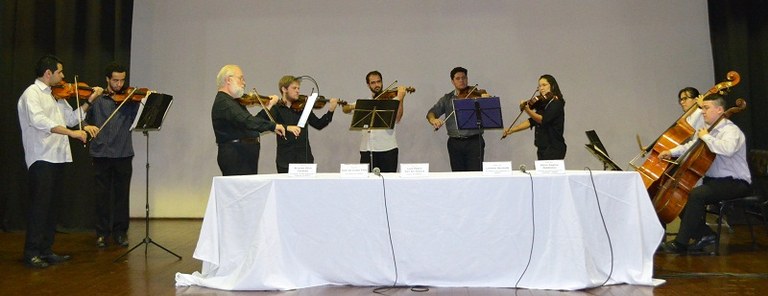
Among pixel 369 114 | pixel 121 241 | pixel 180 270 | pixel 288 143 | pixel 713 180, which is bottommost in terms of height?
pixel 180 270

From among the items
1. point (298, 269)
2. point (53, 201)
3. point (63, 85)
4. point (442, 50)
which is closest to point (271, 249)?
point (298, 269)

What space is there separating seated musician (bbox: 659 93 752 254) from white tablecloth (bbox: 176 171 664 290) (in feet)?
4.05

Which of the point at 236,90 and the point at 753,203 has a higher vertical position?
the point at 236,90

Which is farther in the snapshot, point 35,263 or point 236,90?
point 35,263

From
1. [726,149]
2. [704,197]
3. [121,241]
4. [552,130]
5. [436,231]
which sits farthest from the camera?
[552,130]

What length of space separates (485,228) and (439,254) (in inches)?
10.9

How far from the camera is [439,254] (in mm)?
3598

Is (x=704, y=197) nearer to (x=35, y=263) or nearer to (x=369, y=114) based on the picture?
(x=369, y=114)

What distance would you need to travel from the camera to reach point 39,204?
463 centimetres

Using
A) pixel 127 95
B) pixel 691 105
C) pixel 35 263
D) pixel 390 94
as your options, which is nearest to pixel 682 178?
pixel 691 105

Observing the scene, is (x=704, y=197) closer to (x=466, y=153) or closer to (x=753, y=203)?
(x=753, y=203)

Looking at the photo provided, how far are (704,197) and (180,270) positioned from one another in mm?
3555

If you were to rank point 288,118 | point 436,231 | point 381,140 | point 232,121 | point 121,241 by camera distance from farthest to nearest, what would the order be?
1. point 381,140
2. point 121,241
3. point 288,118
4. point 232,121
5. point 436,231

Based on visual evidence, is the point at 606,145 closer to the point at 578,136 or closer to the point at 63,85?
the point at 578,136
